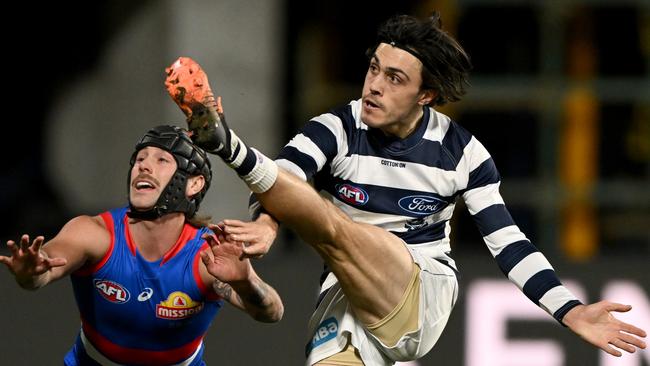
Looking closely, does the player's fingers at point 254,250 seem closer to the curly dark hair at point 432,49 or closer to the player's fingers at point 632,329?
the curly dark hair at point 432,49

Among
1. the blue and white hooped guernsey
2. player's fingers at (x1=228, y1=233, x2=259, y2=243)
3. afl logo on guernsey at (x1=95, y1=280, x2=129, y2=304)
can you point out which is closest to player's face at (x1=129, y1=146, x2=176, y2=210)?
afl logo on guernsey at (x1=95, y1=280, x2=129, y2=304)

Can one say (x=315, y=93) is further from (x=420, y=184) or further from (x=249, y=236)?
(x=249, y=236)

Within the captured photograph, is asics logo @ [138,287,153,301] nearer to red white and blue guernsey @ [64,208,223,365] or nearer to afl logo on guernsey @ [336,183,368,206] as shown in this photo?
red white and blue guernsey @ [64,208,223,365]

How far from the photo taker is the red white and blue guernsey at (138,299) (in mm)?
5941

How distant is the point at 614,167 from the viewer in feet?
41.6

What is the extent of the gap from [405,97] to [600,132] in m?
7.09

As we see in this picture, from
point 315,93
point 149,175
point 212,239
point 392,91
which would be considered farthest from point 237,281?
point 315,93

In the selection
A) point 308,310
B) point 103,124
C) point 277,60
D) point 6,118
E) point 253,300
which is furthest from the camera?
point 6,118

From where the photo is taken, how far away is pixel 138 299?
5949mm

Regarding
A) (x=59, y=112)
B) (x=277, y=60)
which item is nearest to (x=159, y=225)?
(x=277, y=60)

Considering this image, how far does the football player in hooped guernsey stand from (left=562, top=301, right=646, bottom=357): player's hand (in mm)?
1162

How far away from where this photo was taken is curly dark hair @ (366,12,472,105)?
234 inches

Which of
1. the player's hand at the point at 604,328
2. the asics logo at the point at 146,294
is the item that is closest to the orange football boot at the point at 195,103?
the asics logo at the point at 146,294

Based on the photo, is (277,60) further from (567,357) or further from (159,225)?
(159,225)
